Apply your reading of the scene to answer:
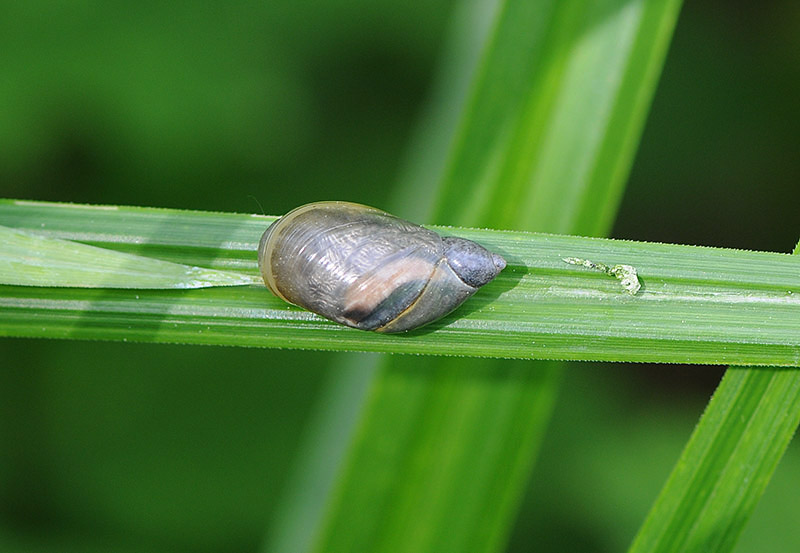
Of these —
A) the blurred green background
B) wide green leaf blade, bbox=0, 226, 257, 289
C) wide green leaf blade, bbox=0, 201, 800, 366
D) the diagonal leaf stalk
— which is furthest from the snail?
the blurred green background

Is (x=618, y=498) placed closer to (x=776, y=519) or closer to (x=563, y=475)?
(x=563, y=475)

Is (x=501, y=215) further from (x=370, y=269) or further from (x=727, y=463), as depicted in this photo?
(x=727, y=463)

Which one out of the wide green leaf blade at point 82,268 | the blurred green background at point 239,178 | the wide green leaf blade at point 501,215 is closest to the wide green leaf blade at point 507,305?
the wide green leaf blade at point 82,268

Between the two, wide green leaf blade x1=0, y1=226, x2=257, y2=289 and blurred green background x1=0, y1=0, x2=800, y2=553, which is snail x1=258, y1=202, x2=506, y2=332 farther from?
blurred green background x1=0, y1=0, x2=800, y2=553

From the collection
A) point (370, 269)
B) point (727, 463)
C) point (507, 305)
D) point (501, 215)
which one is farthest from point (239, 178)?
point (727, 463)

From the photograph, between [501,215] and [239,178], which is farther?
[239,178]

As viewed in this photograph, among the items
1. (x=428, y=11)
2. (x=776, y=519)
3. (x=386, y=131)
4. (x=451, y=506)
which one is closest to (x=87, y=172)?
(x=386, y=131)
